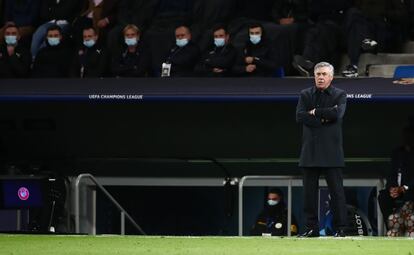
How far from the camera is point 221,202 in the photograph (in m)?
19.4

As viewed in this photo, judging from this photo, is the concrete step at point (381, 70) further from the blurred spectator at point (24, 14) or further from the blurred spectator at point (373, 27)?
the blurred spectator at point (24, 14)

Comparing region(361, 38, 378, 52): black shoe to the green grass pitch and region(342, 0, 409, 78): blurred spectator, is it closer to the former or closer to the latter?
region(342, 0, 409, 78): blurred spectator

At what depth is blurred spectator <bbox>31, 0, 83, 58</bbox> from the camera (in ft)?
65.6

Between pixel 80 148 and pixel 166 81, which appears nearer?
pixel 166 81

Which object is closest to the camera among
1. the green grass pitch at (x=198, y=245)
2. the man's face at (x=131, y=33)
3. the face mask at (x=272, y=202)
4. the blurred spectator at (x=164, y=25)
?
the green grass pitch at (x=198, y=245)

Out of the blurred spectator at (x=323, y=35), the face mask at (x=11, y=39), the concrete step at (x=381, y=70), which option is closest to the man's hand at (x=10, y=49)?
the face mask at (x=11, y=39)

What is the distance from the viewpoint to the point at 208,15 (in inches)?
756

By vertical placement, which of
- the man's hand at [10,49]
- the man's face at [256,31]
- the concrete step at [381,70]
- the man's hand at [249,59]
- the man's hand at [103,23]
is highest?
the man's hand at [103,23]

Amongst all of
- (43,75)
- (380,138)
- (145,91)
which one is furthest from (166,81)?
(380,138)

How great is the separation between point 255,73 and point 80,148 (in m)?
3.16

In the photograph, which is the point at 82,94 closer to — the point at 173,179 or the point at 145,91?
the point at 145,91

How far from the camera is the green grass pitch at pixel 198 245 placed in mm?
12141

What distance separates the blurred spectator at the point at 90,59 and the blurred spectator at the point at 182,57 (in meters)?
0.84

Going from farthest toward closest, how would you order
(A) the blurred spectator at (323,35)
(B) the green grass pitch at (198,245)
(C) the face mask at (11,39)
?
1. (C) the face mask at (11,39)
2. (A) the blurred spectator at (323,35)
3. (B) the green grass pitch at (198,245)
